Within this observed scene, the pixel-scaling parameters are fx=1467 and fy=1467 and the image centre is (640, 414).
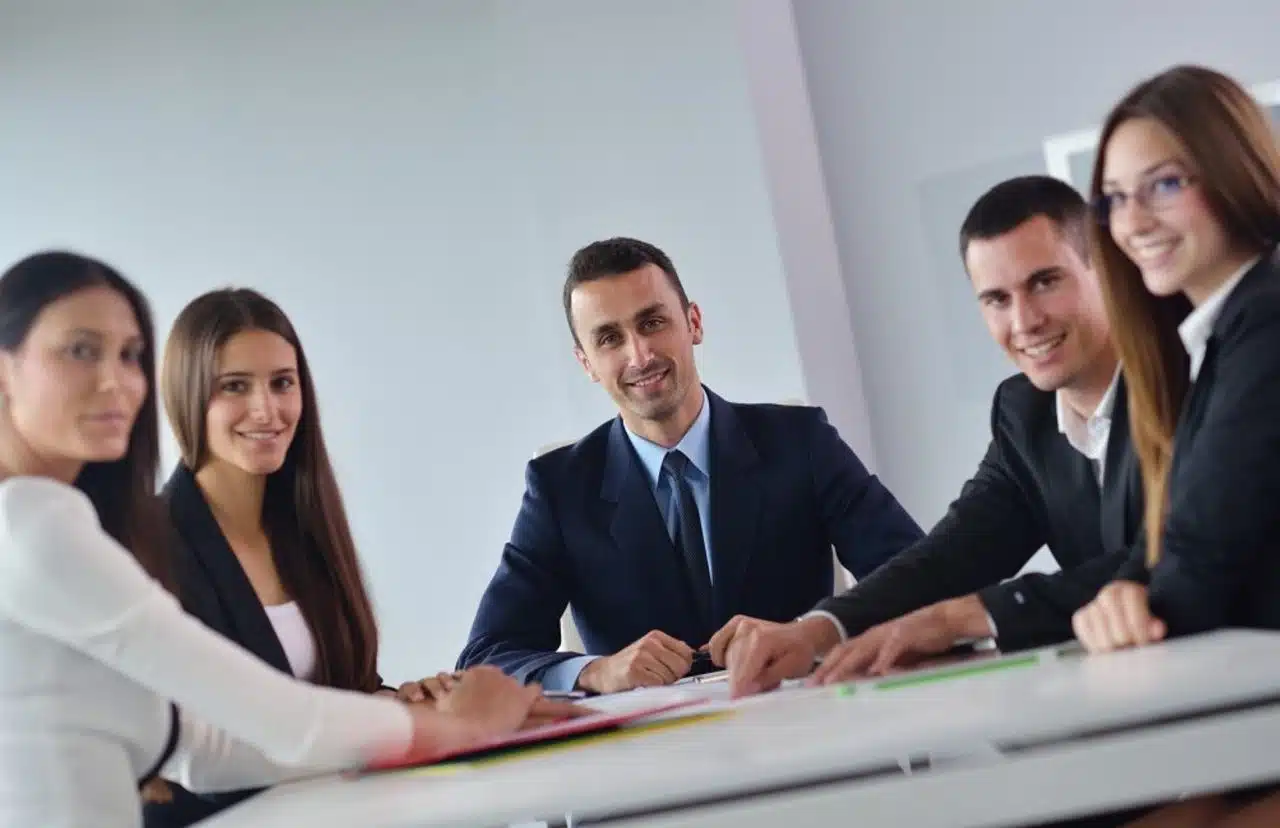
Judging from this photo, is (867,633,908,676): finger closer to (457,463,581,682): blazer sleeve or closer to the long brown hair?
the long brown hair

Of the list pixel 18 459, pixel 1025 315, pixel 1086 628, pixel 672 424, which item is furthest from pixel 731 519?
pixel 18 459

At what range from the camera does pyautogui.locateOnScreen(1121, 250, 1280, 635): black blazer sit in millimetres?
1467

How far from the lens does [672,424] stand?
2910 millimetres

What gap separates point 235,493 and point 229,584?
323 mm

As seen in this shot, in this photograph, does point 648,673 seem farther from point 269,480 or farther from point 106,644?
point 106,644

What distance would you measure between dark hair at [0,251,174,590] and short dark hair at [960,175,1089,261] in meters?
1.28

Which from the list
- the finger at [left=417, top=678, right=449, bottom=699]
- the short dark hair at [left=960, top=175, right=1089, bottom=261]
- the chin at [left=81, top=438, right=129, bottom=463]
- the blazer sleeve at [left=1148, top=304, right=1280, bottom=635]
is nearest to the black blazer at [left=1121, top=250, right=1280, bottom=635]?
the blazer sleeve at [left=1148, top=304, right=1280, bottom=635]

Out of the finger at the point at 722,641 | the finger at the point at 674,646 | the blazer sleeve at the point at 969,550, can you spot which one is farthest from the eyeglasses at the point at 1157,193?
the finger at the point at 674,646

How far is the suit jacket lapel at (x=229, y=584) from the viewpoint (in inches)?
89.0

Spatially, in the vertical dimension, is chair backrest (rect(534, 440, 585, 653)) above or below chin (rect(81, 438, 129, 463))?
below

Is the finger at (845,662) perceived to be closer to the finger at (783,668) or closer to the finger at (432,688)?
the finger at (783,668)

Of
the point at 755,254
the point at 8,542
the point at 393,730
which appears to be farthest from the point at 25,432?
the point at 755,254

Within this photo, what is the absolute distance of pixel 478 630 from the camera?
2797mm

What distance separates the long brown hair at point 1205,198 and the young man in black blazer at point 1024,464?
150 millimetres
